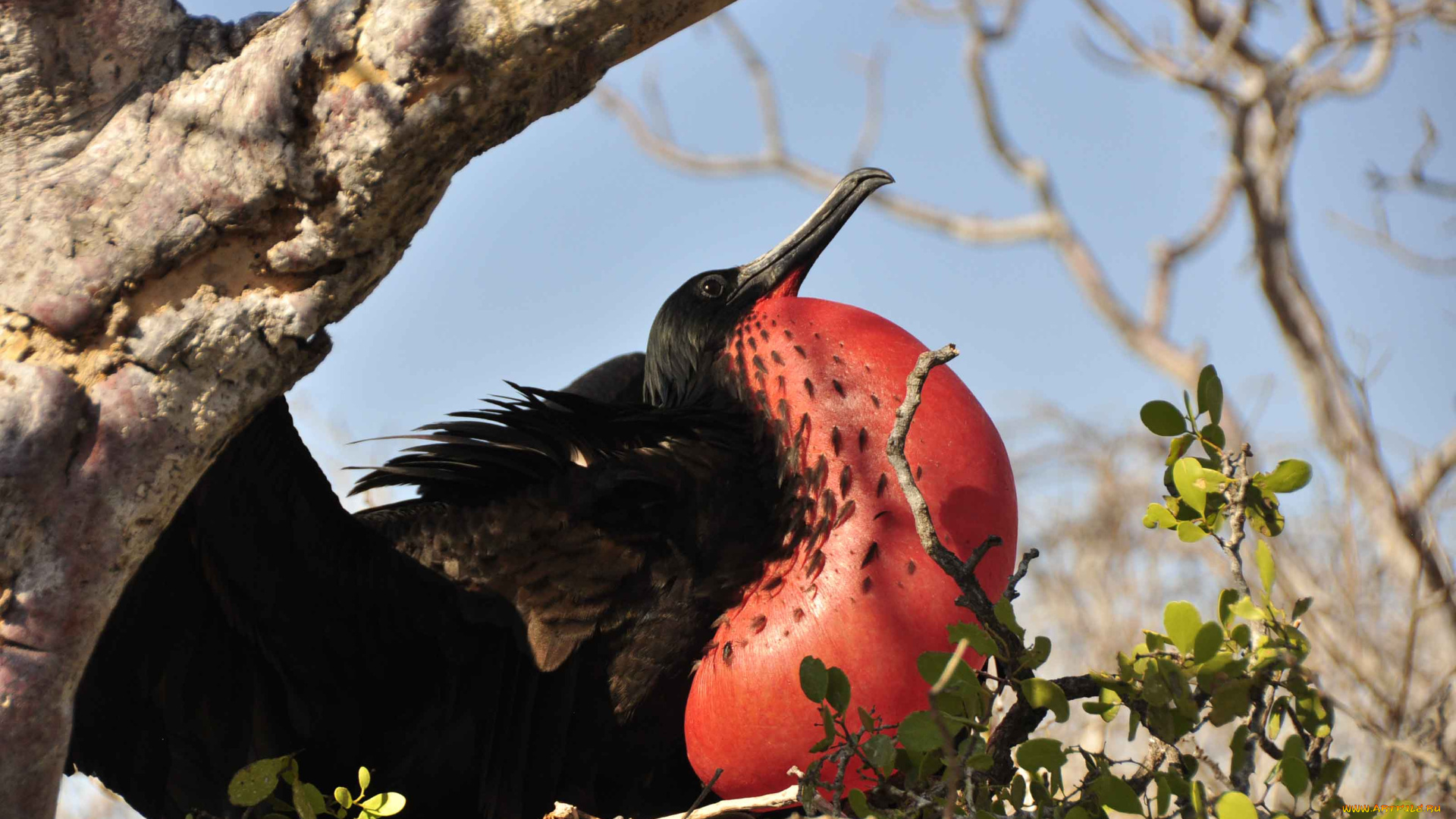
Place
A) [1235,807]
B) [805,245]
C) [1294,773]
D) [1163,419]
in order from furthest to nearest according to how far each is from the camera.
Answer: [805,245], [1163,419], [1294,773], [1235,807]

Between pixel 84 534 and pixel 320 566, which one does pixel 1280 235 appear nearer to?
pixel 320 566

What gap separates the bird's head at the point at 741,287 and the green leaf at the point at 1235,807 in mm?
1411

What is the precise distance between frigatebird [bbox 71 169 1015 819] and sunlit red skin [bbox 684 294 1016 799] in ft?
0.05

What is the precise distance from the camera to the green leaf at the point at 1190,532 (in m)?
1.26

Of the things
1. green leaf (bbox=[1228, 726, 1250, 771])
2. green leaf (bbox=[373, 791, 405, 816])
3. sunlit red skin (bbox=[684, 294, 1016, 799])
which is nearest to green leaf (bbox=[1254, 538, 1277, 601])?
green leaf (bbox=[1228, 726, 1250, 771])

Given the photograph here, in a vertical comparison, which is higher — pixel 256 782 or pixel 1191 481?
pixel 1191 481

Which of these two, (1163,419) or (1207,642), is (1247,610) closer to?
(1207,642)

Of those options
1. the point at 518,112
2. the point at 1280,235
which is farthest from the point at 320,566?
the point at 1280,235

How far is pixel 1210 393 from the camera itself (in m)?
1.19

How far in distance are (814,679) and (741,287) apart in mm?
1278

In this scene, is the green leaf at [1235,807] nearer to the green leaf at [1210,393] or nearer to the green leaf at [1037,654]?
the green leaf at [1037,654]

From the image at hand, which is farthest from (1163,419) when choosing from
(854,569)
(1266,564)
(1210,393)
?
(854,569)

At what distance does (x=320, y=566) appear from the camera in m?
1.70

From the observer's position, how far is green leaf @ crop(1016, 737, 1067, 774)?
1.07 metres
